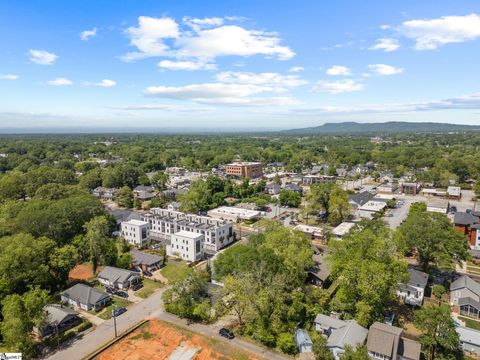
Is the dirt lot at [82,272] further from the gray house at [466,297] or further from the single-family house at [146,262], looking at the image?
the gray house at [466,297]

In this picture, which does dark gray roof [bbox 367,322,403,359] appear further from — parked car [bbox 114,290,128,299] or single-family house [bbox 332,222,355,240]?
parked car [bbox 114,290,128,299]

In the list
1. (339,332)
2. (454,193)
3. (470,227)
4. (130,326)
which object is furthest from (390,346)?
(454,193)

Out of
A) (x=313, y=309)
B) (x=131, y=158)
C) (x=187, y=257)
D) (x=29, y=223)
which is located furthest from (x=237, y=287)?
(x=131, y=158)

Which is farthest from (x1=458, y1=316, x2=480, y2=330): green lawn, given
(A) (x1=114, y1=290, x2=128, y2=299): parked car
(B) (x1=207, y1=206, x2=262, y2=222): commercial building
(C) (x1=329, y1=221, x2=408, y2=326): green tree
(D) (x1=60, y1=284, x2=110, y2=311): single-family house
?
(B) (x1=207, y1=206, x2=262, y2=222): commercial building

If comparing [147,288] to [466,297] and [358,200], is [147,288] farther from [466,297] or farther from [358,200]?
[358,200]

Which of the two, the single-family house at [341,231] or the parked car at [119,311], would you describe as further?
the single-family house at [341,231]

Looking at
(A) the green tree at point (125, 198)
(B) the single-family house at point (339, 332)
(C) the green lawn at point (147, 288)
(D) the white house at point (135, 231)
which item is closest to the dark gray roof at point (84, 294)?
(C) the green lawn at point (147, 288)

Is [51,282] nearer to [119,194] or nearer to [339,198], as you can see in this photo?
[119,194]
